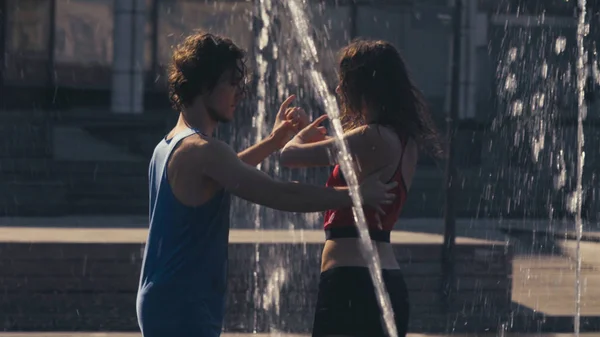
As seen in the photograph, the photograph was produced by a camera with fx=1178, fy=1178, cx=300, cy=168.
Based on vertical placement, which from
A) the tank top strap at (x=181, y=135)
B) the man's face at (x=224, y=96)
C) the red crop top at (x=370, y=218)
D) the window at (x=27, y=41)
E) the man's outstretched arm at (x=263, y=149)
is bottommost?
the red crop top at (x=370, y=218)

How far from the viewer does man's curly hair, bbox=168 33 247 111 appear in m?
2.89

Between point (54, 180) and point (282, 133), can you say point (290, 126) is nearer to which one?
point (282, 133)

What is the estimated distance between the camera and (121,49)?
20.1m

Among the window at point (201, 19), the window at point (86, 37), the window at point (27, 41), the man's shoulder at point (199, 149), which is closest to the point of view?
the man's shoulder at point (199, 149)

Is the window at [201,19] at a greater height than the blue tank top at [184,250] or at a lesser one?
greater

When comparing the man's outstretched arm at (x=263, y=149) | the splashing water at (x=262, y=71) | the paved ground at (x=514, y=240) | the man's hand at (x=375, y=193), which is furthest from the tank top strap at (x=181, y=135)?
the splashing water at (x=262, y=71)

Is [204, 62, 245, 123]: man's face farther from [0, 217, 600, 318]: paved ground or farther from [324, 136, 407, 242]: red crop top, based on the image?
[0, 217, 600, 318]: paved ground

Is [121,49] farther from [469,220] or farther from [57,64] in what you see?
[469,220]

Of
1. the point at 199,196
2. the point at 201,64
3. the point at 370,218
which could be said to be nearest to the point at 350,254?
the point at 370,218

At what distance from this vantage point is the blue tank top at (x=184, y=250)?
9.29ft

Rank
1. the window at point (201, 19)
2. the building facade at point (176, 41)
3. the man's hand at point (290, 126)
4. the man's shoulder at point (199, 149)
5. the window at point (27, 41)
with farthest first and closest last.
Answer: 1. the window at point (201, 19)
2. the window at point (27, 41)
3. the building facade at point (176, 41)
4. the man's hand at point (290, 126)
5. the man's shoulder at point (199, 149)

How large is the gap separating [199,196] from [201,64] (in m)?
0.33

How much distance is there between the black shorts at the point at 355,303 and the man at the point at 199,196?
37cm

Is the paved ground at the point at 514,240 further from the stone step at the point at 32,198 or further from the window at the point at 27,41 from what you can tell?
the window at the point at 27,41
